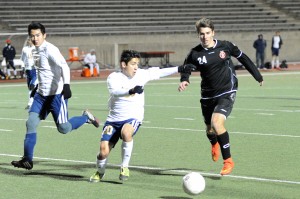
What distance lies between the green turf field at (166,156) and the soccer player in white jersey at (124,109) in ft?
0.99

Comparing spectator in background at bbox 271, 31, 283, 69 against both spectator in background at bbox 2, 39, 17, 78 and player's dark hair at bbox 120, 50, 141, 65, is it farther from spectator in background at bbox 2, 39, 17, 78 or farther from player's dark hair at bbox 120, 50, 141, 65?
player's dark hair at bbox 120, 50, 141, 65

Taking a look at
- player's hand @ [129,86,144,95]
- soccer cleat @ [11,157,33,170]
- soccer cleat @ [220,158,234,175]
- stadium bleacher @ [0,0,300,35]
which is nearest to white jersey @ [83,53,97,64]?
stadium bleacher @ [0,0,300,35]

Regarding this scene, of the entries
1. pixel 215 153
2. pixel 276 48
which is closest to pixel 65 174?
pixel 215 153

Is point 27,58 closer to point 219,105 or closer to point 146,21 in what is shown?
point 219,105

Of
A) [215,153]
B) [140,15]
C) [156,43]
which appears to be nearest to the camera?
[215,153]

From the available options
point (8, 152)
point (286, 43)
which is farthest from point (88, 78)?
point (8, 152)

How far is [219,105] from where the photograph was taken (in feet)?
35.3

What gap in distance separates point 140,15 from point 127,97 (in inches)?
1600

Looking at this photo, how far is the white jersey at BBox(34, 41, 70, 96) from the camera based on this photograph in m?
11.4

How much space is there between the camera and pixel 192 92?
27.5 metres

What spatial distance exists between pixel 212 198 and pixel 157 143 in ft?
17.3

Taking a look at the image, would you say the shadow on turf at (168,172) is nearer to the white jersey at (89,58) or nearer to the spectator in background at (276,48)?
the white jersey at (89,58)

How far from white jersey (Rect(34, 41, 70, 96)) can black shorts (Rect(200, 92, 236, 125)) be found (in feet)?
6.35

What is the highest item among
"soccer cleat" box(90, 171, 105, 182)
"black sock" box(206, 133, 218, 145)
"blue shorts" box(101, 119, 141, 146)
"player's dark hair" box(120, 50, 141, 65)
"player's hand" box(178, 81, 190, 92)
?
"player's dark hair" box(120, 50, 141, 65)
